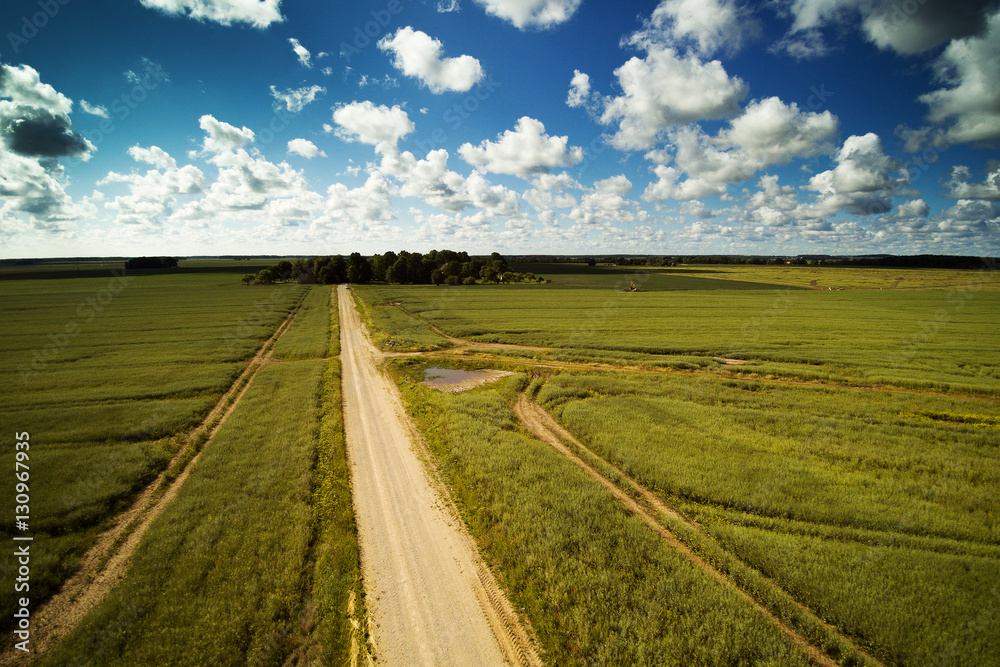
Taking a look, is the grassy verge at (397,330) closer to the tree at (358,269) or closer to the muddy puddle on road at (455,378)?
the muddy puddle on road at (455,378)

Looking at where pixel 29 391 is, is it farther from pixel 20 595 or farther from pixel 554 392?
pixel 554 392

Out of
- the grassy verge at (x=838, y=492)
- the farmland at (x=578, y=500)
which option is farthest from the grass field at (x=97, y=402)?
the grassy verge at (x=838, y=492)

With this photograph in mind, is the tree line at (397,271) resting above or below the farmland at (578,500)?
above

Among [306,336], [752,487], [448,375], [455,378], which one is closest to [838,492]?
[752,487]

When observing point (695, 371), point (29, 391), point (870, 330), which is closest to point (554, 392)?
point (695, 371)

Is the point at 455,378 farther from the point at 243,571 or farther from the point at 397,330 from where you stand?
the point at 243,571

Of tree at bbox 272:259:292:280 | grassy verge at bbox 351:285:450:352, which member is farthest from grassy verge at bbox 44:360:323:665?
tree at bbox 272:259:292:280
